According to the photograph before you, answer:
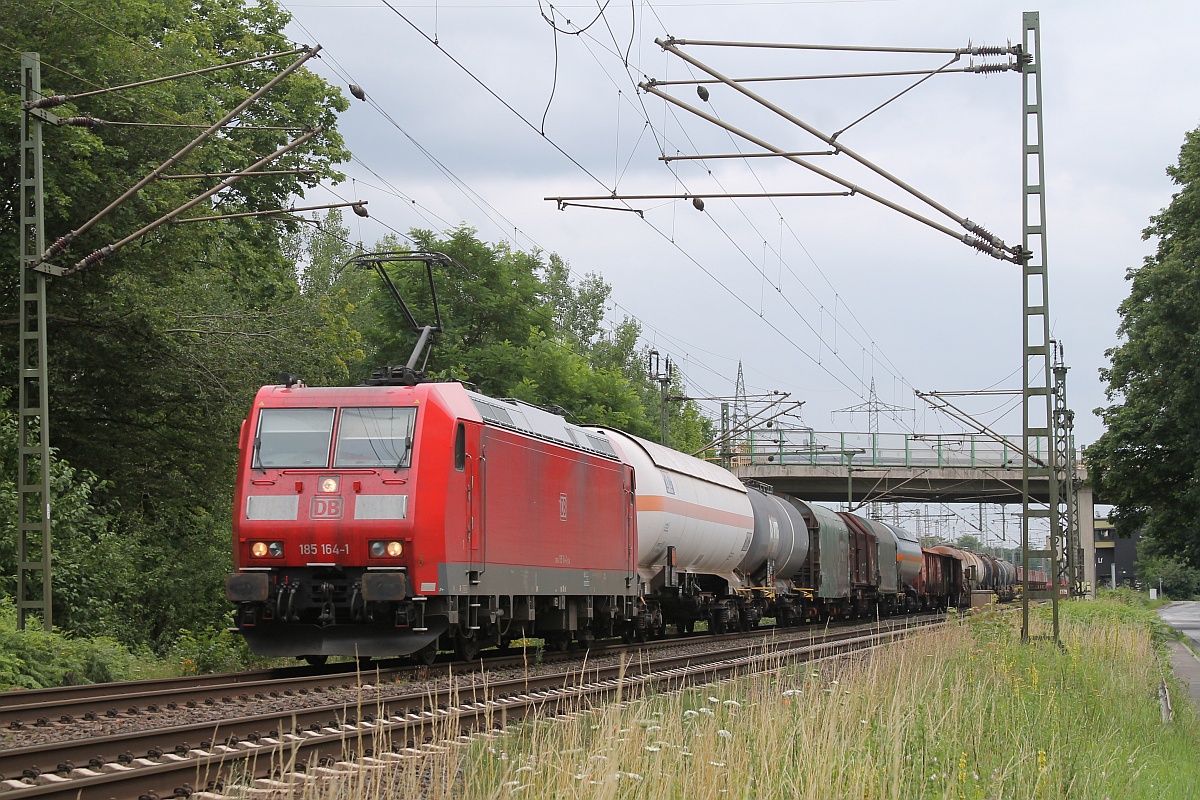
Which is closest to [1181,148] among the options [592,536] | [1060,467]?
[1060,467]

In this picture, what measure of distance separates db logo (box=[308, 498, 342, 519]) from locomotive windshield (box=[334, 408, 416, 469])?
431 millimetres

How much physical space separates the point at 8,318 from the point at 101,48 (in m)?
4.70

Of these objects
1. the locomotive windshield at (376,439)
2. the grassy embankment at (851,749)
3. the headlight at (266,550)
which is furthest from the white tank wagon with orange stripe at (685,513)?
the grassy embankment at (851,749)

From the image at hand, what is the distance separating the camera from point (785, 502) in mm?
34125

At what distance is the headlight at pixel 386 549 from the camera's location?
14.2 metres

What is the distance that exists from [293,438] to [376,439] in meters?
1.03

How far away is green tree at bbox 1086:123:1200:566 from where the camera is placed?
37.8 metres

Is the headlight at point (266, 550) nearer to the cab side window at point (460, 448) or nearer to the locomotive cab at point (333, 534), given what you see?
the locomotive cab at point (333, 534)

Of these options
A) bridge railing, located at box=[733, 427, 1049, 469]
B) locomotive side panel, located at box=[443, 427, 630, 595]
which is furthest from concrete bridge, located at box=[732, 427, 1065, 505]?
locomotive side panel, located at box=[443, 427, 630, 595]

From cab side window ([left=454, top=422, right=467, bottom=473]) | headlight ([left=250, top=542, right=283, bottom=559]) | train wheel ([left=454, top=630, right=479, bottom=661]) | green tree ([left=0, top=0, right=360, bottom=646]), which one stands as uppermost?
green tree ([left=0, top=0, right=360, bottom=646])

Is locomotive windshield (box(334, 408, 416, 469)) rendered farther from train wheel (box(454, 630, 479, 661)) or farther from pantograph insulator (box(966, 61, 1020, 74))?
pantograph insulator (box(966, 61, 1020, 74))

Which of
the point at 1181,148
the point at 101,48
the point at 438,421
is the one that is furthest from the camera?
the point at 1181,148

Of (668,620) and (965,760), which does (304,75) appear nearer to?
(668,620)

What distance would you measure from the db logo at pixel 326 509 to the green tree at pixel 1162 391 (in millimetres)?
29907
